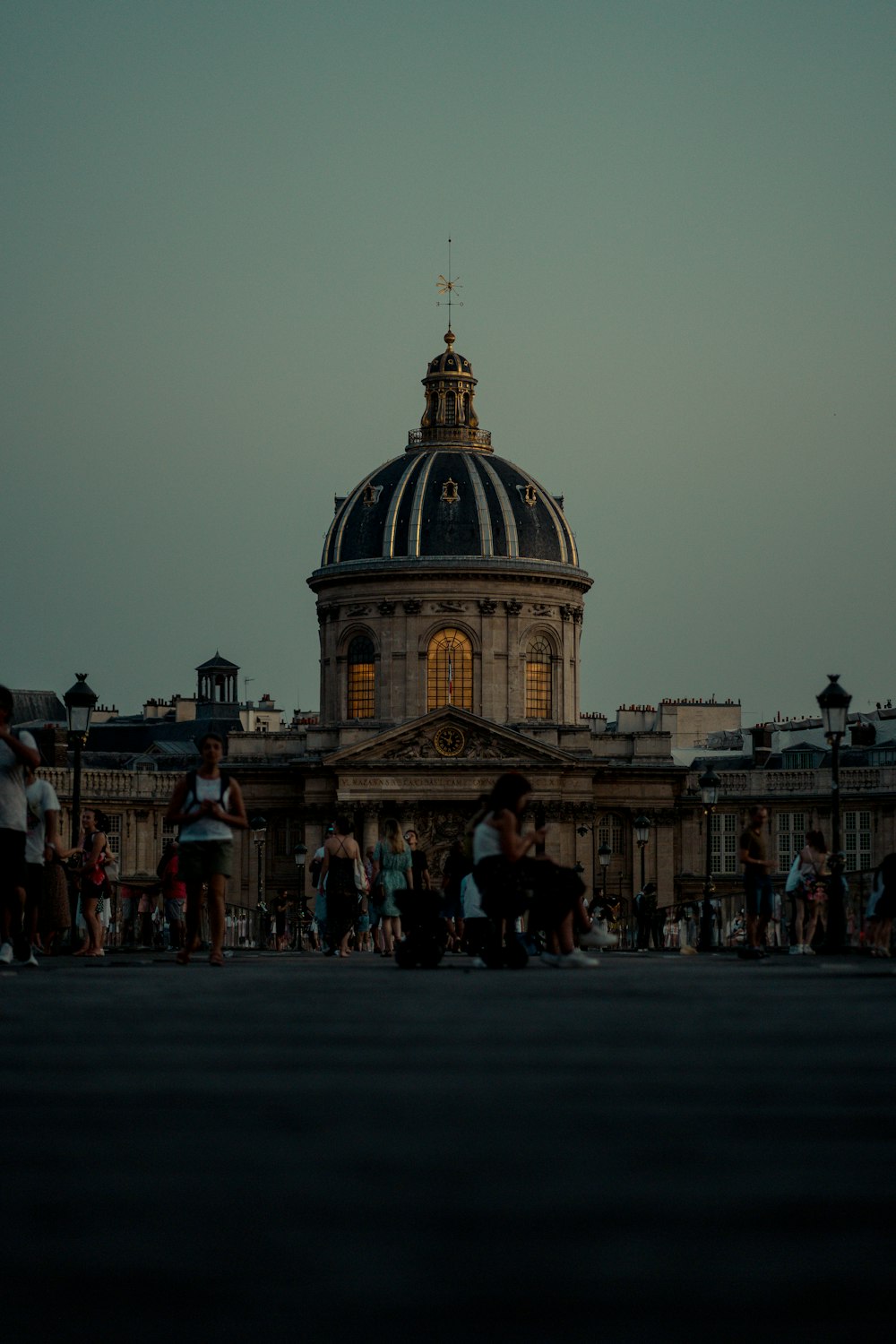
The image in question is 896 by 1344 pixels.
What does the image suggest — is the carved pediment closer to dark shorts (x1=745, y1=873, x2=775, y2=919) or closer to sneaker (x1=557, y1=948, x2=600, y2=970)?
dark shorts (x1=745, y1=873, x2=775, y2=919)

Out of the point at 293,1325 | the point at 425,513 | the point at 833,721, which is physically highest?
the point at 425,513

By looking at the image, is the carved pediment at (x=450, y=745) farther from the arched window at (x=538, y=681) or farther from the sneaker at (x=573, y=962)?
the sneaker at (x=573, y=962)

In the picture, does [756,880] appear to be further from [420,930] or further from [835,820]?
[835,820]

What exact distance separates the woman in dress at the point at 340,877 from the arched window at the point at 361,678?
244 feet

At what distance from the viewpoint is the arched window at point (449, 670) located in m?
103

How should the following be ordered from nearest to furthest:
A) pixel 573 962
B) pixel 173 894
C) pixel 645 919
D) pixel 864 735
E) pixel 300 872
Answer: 1. pixel 573 962
2. pixel 173 894
3. pixel 645 919
4. pixel 300 872
5. pixel 864 735

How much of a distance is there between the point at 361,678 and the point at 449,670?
12.6 ft

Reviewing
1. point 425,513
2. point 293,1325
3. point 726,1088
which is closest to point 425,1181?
point 293,1325

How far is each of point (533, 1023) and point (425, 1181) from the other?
527cm

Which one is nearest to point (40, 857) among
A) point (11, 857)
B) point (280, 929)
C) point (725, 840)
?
point (11, 857)

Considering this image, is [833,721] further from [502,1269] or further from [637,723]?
[637,723]

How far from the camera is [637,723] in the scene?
123 meters

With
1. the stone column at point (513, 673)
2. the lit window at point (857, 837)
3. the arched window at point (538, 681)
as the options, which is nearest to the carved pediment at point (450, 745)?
the stone column at point (513, 673)

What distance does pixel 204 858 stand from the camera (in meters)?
19.5
